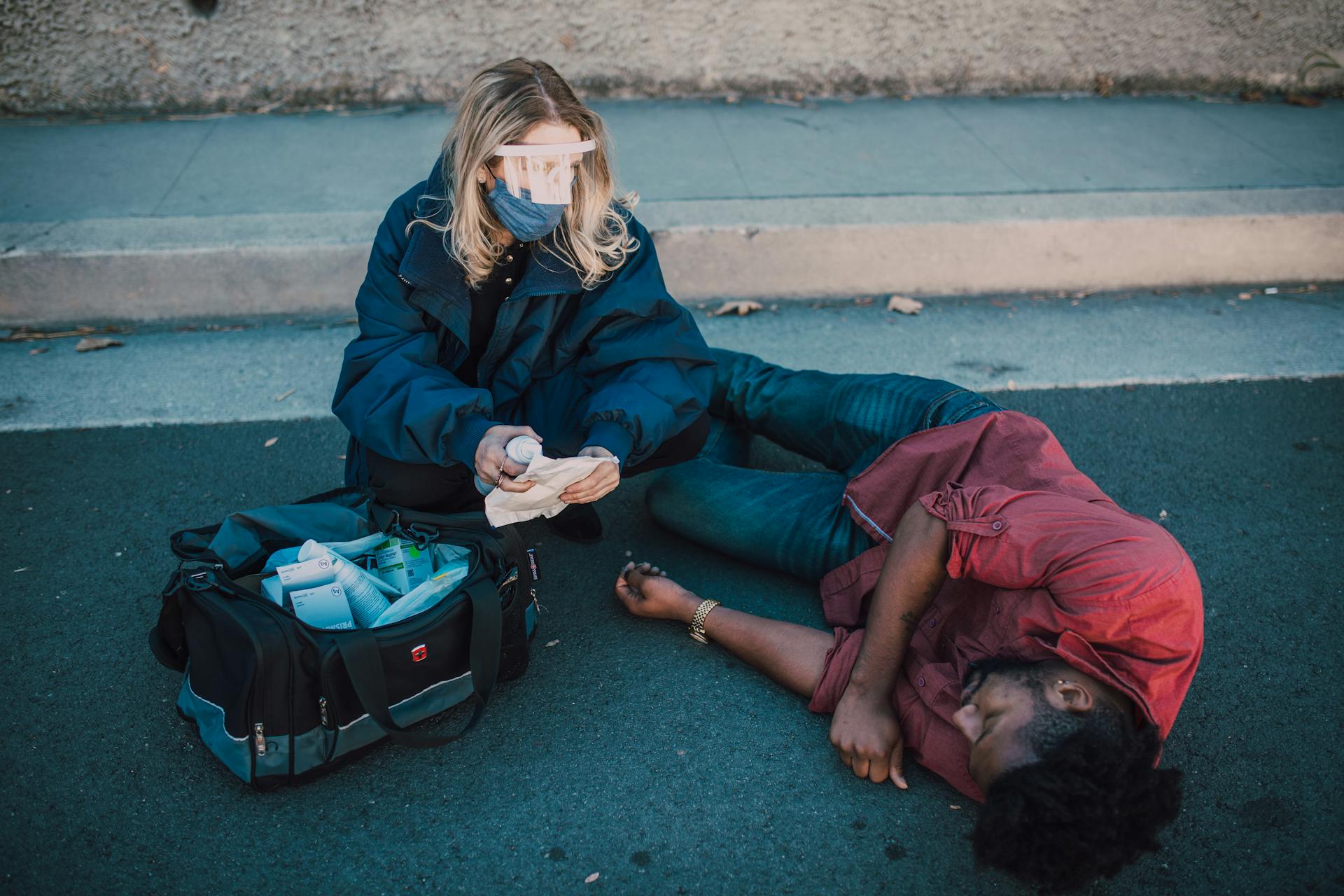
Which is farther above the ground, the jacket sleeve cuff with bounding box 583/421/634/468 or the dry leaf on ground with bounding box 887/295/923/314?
the jacket sleeve cuff with bounding box 583/421/634/468

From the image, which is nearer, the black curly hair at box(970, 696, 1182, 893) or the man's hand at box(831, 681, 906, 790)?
the black curly hair at box(970, 696, 1182, 893)

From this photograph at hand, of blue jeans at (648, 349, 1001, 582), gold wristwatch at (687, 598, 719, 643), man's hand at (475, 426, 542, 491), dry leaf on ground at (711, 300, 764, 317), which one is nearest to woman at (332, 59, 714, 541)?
man's hand at (475, 426, 542, 491)

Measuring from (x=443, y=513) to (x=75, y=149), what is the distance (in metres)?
3.61

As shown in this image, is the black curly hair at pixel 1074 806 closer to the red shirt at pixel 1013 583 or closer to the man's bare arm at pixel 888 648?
the red shirt at pixel 1013 583

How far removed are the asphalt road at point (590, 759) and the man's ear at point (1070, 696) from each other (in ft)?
1.72

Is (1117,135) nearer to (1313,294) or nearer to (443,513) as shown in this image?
(1313,294)

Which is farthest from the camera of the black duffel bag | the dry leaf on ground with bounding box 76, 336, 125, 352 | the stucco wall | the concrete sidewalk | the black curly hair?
the stucco wall

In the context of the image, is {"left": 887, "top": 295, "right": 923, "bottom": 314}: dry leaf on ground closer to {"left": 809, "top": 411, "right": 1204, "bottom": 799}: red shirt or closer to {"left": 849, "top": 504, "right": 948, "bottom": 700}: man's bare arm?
{"left": 809, "top": 411, "right": 1204, "bottom": 799}: red shirt

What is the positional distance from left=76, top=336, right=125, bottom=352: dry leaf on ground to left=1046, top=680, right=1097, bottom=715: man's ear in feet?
12.1

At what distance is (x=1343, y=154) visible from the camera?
5.05 meters

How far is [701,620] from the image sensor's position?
259 centimetres

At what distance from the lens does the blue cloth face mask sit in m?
2.42

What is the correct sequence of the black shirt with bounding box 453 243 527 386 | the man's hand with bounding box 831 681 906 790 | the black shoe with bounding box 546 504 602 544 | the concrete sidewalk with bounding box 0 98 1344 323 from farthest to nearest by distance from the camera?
the concrete sidewalk with bounding box 0 98 1344 323
the black shoe with bounding box 546 504 602 544
the black shirt with bounding box 453 243 527 386
the man's hand with bounding box 831 681 906 790

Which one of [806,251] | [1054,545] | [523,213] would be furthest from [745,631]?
[806,251]
